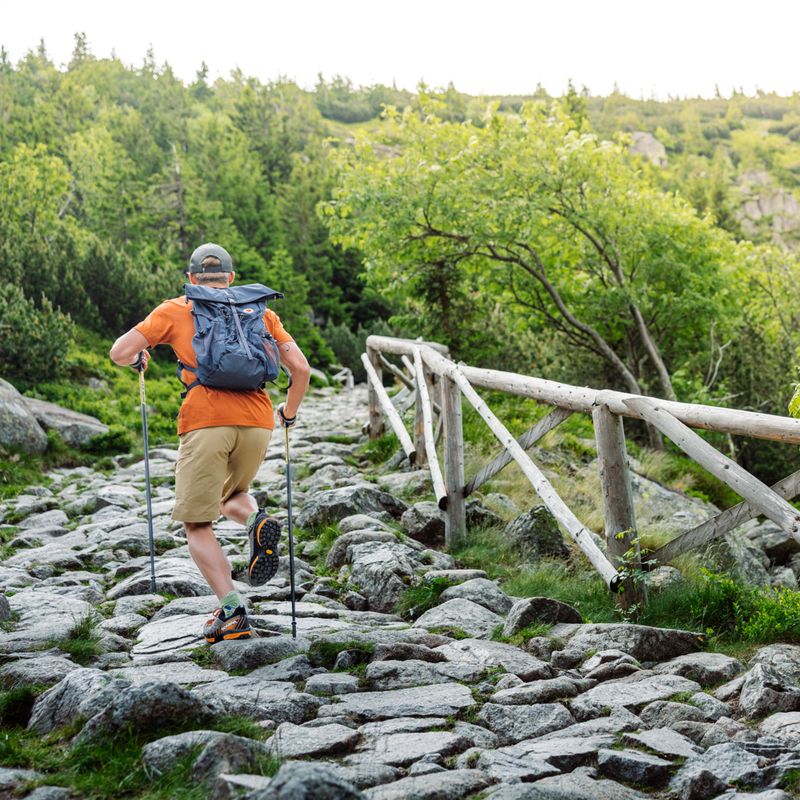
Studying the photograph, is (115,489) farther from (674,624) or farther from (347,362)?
(347,362)

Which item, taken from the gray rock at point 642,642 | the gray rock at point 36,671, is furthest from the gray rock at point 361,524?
the gray rock at point 36,671

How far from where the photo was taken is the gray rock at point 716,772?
9.12 feet

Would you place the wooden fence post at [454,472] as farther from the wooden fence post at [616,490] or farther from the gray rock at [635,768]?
the gray rock at [635,768]

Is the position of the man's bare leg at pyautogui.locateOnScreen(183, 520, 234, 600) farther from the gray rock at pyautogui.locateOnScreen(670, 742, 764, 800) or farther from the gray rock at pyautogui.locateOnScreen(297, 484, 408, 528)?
the gray rock at pyautogui.locateOnScreen(297, 484, 408, 528)

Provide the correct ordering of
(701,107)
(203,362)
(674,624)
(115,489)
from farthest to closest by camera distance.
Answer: (701,107) < (115,489) < (674,624) < (203,362)

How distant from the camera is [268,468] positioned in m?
11.7

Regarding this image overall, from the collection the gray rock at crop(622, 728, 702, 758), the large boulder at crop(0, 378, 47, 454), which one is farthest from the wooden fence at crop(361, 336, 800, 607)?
the large boulder at crop(0, 378, 47, 454)

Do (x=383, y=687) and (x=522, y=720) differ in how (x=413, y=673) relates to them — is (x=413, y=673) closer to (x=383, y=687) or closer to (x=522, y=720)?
(x=383, y=687)

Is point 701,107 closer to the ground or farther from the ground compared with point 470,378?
farther from the ground

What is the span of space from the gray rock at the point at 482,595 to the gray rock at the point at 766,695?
204cm

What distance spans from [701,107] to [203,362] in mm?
198974

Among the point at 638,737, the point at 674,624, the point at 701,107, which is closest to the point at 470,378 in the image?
the point at 674,624

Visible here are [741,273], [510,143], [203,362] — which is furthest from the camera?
[741,273]

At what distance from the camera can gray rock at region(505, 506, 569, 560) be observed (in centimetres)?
688
